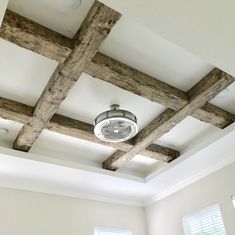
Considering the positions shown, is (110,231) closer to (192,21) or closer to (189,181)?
(189,181)

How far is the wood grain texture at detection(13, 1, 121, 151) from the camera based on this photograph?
220 cm

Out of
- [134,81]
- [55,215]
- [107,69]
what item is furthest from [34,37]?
[55,215]

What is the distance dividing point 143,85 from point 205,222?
2385 millimetres

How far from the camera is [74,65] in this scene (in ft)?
8.36

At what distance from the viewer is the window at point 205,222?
3.96 meters

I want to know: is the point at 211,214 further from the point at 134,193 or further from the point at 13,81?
the point at 13,81

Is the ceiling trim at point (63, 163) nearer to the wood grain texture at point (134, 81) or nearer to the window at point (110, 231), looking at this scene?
the window at point (110, 231)

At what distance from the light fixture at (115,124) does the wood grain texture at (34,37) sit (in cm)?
78

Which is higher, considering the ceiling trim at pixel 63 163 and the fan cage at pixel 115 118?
the ceiling trim at pixel 63 163

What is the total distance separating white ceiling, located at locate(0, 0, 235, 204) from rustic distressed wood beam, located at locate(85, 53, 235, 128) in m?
0.07

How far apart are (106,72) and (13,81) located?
96 centimetres

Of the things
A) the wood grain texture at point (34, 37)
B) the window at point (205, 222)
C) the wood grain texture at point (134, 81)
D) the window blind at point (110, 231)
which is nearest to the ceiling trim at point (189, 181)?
the window at point (205, 222)

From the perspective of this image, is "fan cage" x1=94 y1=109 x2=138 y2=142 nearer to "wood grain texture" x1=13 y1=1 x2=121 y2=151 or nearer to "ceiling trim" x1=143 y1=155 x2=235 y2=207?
"wood grain texture" x1=13 y1=1 x2=121 y2=151

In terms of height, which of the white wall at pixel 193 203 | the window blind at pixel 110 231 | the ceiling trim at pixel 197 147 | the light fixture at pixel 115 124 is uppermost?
the ceiling trim at pixel 197 147
